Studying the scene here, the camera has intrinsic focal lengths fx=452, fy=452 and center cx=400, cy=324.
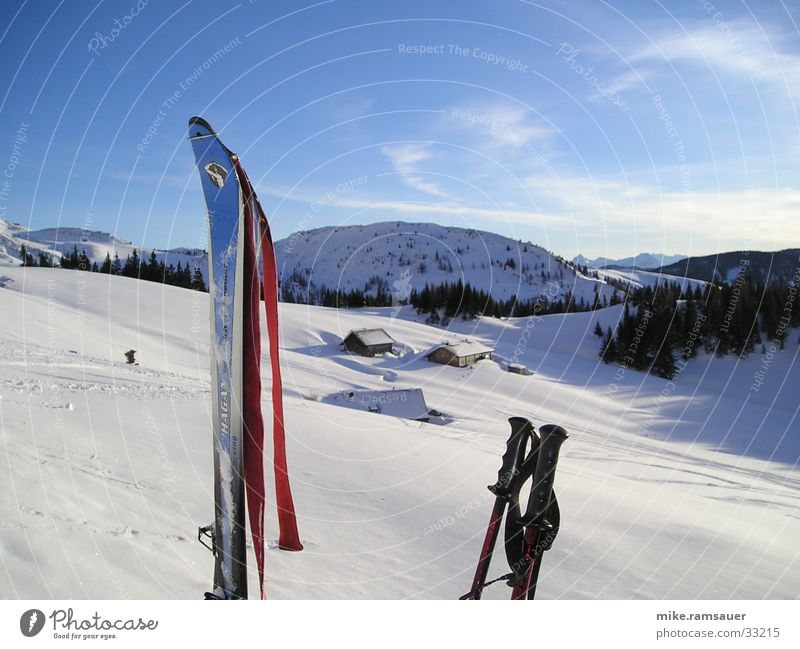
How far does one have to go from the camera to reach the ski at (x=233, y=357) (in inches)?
149

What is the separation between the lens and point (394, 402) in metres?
26.6

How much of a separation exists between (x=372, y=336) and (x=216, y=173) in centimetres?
4466

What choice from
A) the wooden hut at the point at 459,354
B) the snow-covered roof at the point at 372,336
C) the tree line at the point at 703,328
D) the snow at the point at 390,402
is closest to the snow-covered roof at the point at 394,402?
the snow at the point at 390,402

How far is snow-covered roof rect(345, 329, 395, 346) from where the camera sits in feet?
155

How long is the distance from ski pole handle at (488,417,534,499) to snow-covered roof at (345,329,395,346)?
4267 centimetres

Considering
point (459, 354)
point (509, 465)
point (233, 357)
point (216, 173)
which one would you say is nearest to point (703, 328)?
point (459, 354)

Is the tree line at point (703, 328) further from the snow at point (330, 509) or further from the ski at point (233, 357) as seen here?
the ski at point (233, 357)

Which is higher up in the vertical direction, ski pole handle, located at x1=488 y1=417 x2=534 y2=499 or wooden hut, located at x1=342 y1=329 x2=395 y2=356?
ski pole handle, located at x1=488 y1=417 x2=534 y2=499

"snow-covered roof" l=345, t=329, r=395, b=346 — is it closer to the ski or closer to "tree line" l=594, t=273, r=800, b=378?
"tree line" l=594, t=273, r=800, b=378
